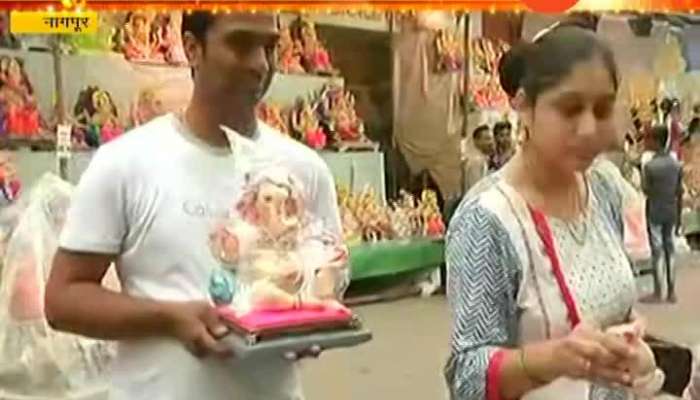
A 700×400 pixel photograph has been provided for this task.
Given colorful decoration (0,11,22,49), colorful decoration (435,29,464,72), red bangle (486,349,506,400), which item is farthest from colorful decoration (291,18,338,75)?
red bangle (486,349,506,400)

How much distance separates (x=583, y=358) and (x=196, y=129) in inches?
21.1

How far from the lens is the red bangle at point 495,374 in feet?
4.74

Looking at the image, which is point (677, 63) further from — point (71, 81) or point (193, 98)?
point (193, 98)

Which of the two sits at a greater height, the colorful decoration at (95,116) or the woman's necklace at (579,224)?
the woman's necklace at (579,224)

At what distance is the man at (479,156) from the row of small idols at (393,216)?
31cm

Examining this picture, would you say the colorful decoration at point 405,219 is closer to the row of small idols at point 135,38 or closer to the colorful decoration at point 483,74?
the colorful decoration at point 483,74

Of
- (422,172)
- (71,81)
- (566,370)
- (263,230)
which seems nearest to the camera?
(566,370)

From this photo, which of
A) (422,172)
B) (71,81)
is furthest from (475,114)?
(71,81)

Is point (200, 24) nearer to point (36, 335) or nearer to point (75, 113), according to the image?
point (36, 335)

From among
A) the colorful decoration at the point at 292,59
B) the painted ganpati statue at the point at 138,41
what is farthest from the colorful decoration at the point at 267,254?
the colorful decoration at the point at 292,59

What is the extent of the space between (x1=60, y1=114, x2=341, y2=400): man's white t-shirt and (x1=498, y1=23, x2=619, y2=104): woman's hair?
0.29 meters

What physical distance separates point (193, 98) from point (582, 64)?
1.52 feet

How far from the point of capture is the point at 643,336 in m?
1.50

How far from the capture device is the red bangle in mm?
1445
